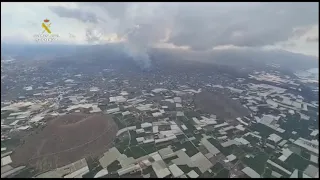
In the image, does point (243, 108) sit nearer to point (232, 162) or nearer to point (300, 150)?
point (300, 150)

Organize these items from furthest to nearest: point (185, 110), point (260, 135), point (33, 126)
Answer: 1. point (185, 110)
2. point (260, 135)
3. point (33, 126)

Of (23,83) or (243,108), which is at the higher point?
(23,83)

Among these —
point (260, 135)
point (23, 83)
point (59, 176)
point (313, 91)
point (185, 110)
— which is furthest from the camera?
point (313, 91)

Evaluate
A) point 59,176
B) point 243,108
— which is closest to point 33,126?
point 59,176

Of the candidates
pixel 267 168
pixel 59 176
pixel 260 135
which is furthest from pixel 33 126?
pixel 260 135

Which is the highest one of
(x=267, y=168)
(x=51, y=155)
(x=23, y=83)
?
(x=23, y=83)

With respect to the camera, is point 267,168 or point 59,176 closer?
point 59,176
